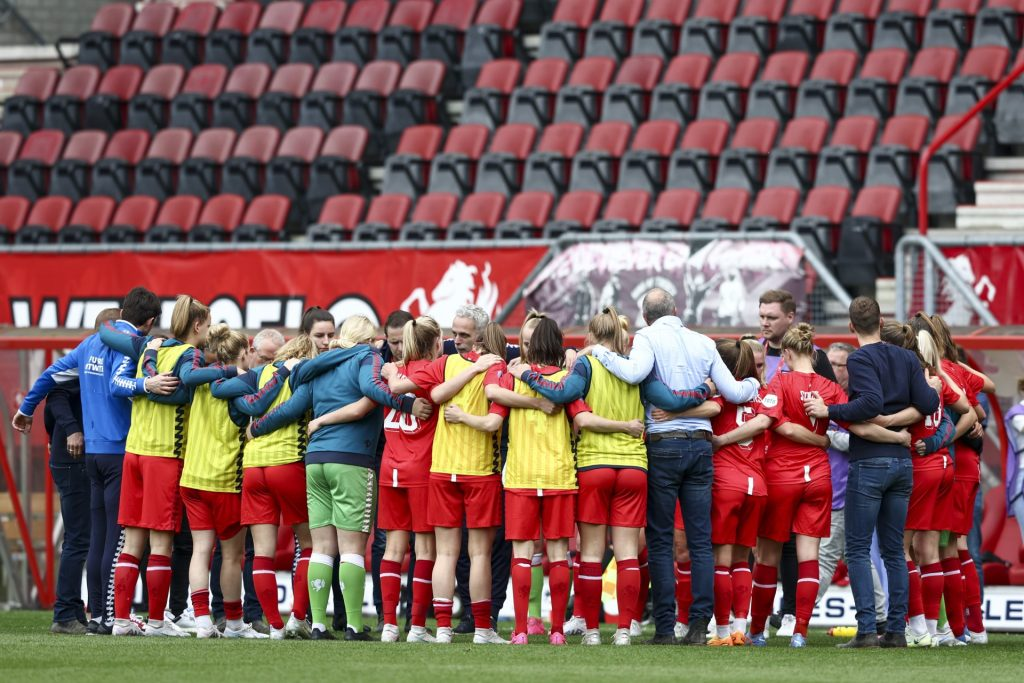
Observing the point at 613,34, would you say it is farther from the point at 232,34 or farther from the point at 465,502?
the point at 465,502

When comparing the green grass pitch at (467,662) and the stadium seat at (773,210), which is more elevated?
the stadium seat at (773,210)

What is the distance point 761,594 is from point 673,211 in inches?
301

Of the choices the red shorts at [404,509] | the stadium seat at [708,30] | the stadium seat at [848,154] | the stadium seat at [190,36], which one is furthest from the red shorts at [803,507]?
the stadium seat at [190,36]

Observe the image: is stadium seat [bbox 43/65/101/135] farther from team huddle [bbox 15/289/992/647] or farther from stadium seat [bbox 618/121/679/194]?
team huddle [bbox 15/289/992/647]

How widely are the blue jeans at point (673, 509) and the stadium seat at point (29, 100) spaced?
1447 centimetres

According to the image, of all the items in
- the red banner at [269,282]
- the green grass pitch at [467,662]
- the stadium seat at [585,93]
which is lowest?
the green grass pitch at [467,662]

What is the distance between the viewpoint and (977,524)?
978cm

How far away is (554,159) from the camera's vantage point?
16984mm

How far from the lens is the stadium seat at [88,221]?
18328 mm

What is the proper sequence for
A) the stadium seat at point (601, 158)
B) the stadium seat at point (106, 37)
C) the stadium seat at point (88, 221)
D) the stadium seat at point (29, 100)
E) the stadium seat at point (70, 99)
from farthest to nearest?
1. the stadium seat at point (106, 37)
2. the stadium seat at point (29, 100)
3. the stadium seat at point (70, 99)
4. the stadium seat at point (88, 221)
5. the stadium seat at point (601, 158)

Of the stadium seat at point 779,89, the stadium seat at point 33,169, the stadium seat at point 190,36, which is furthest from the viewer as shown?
the stadium seat at point 190,36

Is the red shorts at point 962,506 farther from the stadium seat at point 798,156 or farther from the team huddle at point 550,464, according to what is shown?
the stadium seat at point 798,156

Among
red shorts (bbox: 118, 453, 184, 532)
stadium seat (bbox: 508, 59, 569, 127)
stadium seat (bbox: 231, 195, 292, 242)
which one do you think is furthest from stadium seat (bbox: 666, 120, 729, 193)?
red shorts (bbox: 118, 453, 184, 532)

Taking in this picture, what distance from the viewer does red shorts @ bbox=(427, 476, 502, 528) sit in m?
8.33
